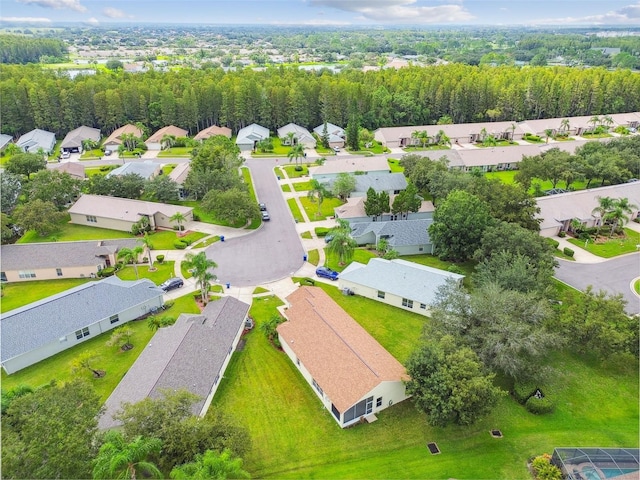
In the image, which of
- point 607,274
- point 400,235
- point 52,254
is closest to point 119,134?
point 52,254

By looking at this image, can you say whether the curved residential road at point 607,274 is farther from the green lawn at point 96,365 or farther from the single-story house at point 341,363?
the green lawn at point 96,365

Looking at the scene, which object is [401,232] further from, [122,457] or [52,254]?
[52,254]

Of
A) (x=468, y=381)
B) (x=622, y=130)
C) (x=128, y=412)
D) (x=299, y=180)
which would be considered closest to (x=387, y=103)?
(x=299, y=180)

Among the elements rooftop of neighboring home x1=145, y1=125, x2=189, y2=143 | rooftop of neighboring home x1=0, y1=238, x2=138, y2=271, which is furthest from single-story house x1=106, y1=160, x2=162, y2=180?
rooftop of neighboring home x1=145, y1=125, x2=189, y2=143

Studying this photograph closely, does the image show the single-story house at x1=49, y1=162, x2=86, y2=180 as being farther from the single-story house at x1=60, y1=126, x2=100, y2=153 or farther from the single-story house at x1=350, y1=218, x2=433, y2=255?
the single-story house at x1=350, y1=218, x2=433, y2=255

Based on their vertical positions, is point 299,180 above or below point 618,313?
below

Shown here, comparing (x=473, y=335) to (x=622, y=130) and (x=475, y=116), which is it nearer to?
(x=475, y=116)
